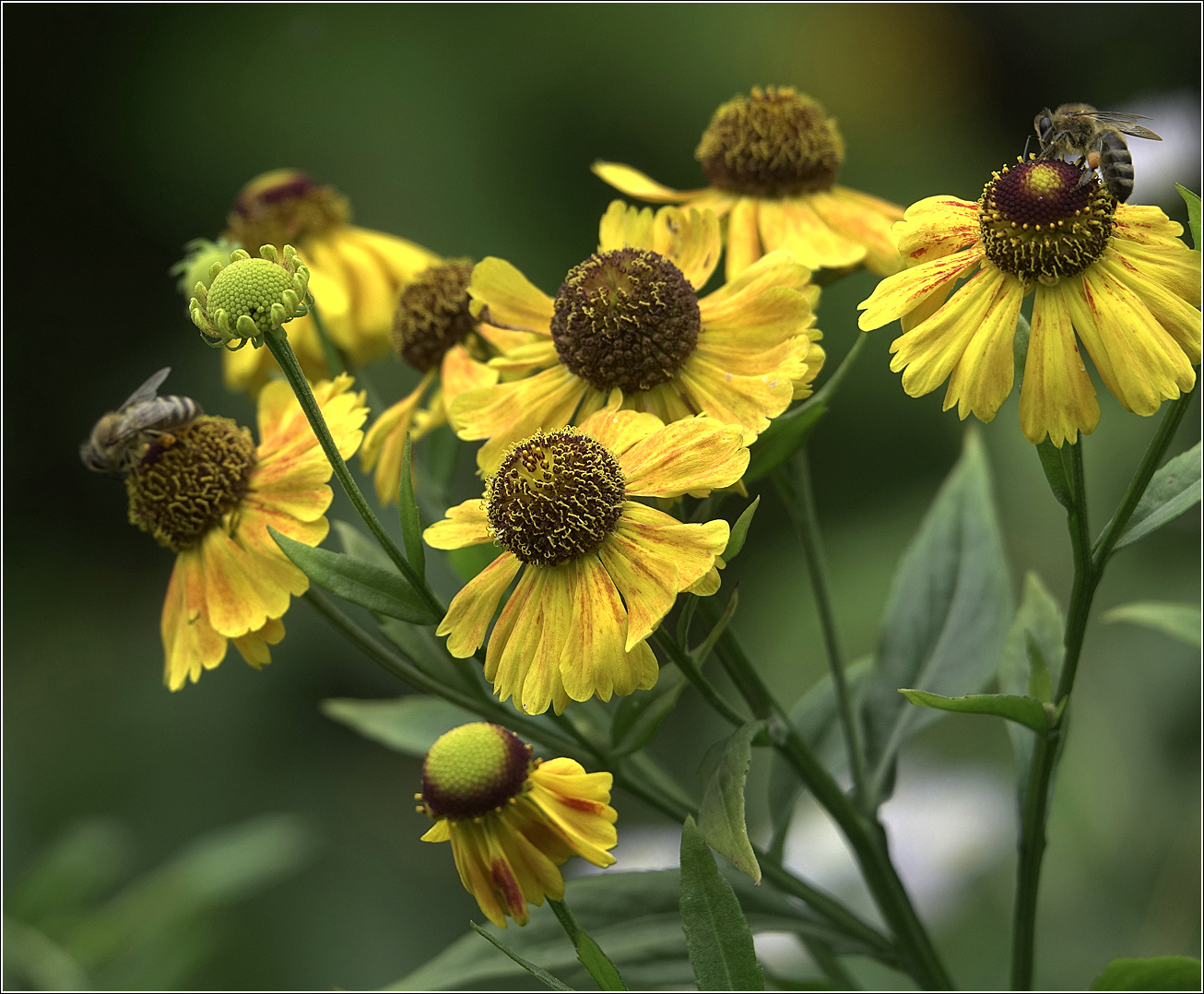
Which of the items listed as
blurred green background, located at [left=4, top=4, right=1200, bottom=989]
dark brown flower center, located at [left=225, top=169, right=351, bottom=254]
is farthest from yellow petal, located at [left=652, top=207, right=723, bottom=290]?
blurred green background, located at [left=4, top=4, right=1200, bottom=989]

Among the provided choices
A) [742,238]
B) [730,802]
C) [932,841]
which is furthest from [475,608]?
[932,841]

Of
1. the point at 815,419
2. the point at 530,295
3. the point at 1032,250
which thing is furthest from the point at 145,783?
the point at 1032,250

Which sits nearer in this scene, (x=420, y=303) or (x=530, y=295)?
(x=530, y=295)

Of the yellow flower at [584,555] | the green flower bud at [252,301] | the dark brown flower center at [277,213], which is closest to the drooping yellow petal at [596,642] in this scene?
the yellow flower at [584,555]

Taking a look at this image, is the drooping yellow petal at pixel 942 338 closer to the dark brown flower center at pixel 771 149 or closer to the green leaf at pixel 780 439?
the green leaf at pixel 780 439

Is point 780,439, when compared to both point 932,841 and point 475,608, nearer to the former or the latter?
point 475,608

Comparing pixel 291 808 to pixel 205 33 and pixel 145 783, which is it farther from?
pixel 205 33
